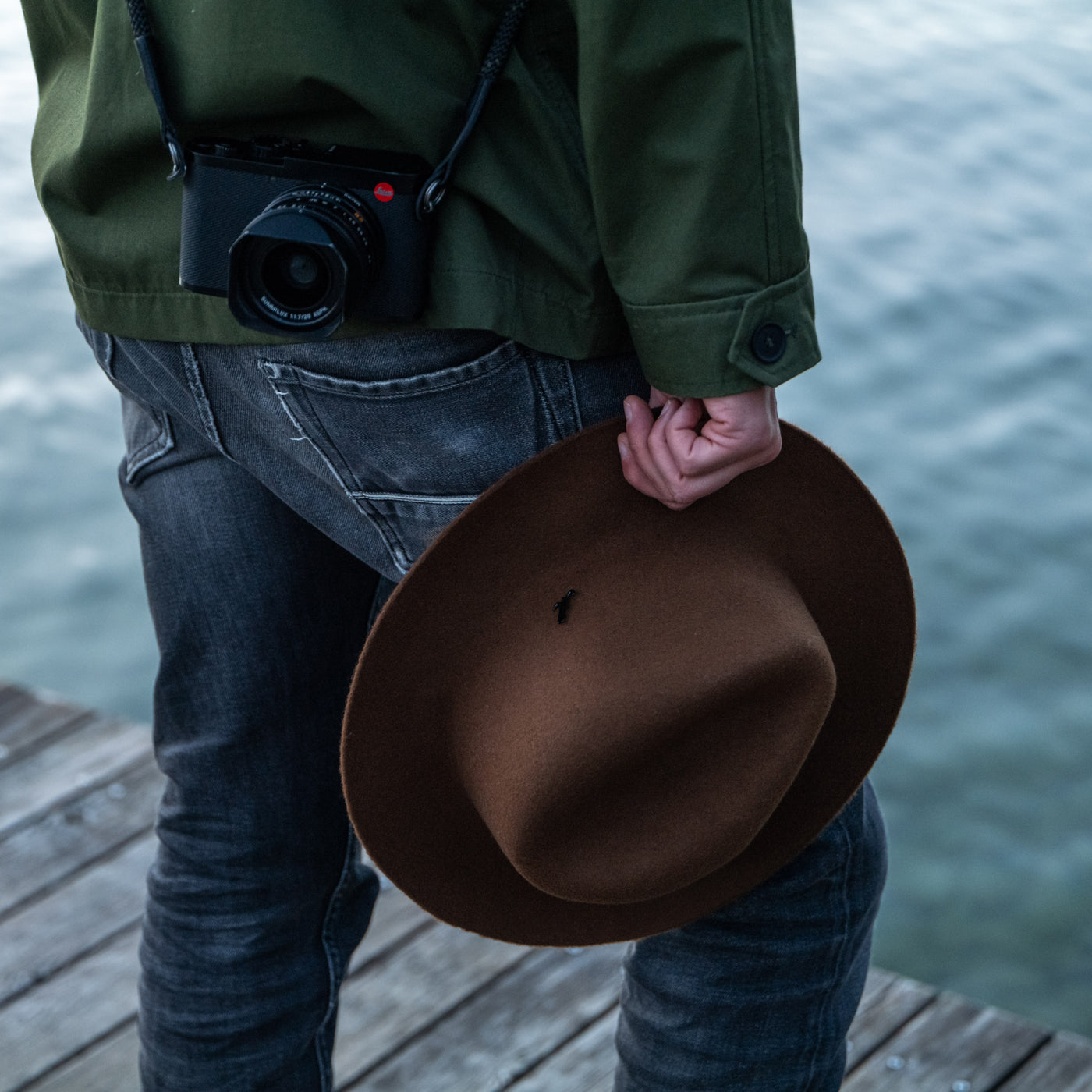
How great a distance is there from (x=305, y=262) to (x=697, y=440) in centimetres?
24

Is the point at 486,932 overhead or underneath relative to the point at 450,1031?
overhead

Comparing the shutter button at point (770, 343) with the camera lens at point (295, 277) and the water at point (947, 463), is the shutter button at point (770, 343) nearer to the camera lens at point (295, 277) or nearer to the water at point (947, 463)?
the camera lens at point (295, 277)

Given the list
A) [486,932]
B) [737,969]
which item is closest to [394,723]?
[486,932]

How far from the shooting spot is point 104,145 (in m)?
0.82

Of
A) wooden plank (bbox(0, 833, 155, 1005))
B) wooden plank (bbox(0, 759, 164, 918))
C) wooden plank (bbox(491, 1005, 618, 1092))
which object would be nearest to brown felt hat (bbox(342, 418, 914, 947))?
wooden plank (bbox(491, 1005, 618, 1092))

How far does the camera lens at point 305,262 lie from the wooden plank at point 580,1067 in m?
0.97

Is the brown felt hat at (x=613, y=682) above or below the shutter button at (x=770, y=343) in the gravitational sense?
below

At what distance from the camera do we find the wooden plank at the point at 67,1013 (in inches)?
59.5

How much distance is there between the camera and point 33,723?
211 cm

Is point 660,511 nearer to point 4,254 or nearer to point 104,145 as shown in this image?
point 104,145

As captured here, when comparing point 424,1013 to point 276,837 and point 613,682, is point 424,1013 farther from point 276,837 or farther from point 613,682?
point 613,682

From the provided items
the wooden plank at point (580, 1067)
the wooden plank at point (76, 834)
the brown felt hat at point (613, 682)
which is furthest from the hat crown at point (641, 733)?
the wooden plank at point (76, 834)

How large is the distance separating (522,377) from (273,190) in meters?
0.17

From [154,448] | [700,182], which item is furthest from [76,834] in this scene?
[700,182]
